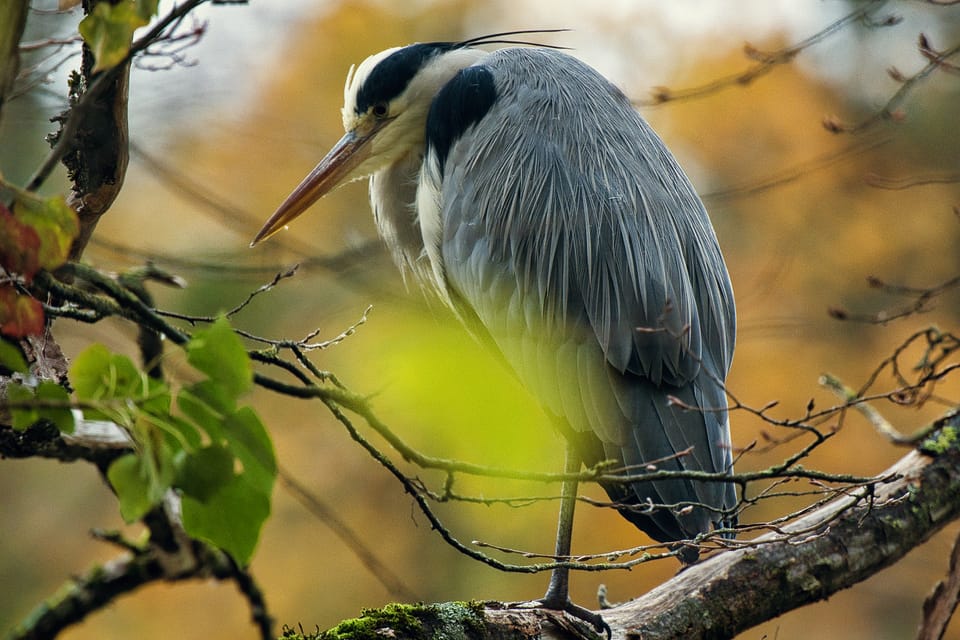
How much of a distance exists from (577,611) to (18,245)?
62.1 inches

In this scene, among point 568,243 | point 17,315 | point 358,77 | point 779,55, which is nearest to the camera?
point 17,315

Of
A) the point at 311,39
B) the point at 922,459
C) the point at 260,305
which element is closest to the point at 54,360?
the point at 922,459

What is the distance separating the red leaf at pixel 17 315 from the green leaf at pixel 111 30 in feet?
0.79

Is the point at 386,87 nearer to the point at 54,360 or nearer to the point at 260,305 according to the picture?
the point at 54,360

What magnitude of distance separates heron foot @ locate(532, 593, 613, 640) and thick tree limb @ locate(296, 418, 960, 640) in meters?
0.04

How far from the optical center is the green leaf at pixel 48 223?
850mm

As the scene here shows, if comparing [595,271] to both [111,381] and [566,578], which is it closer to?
[566,578]

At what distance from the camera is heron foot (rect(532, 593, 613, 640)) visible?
6.40 ft

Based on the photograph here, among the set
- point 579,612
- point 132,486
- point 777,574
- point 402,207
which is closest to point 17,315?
point 132,486

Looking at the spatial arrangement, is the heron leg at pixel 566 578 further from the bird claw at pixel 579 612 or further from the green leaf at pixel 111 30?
the green leaf at pixel 111 30

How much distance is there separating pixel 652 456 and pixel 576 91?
1121mm

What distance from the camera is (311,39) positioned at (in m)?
8.15

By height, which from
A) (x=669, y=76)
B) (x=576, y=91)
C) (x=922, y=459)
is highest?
(x=669, y=76)

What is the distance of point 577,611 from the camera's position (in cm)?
209
